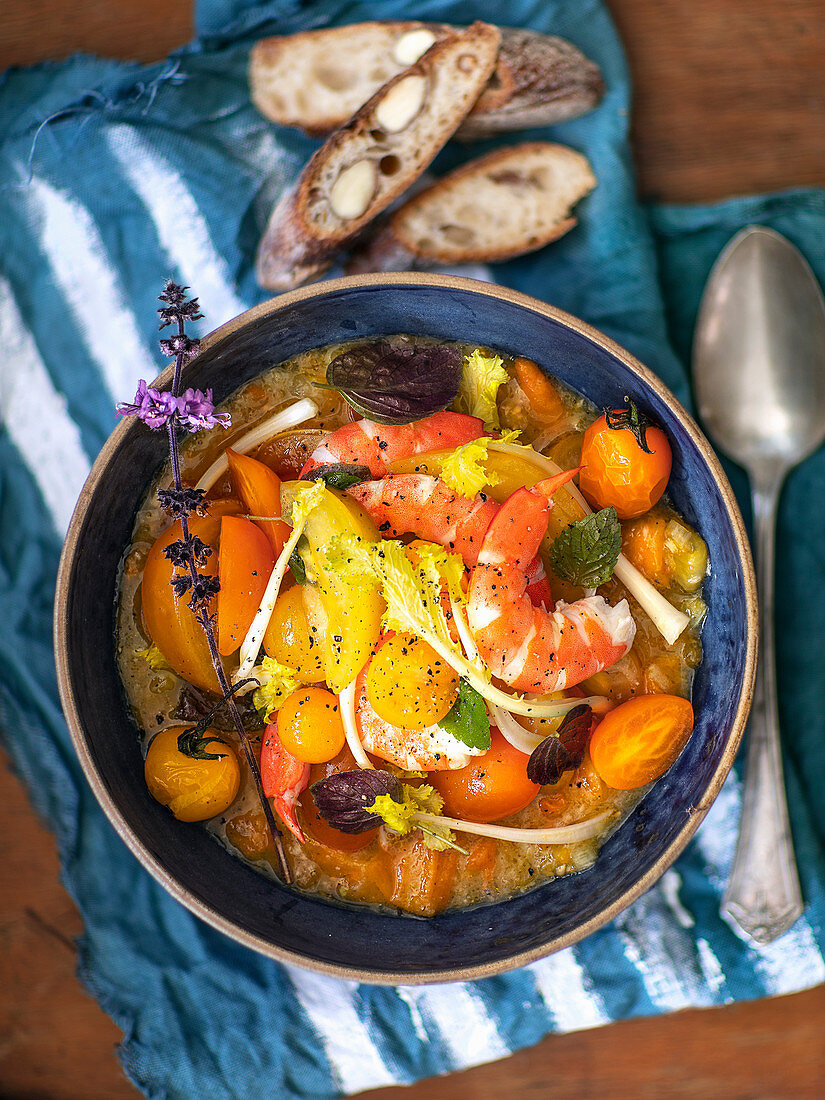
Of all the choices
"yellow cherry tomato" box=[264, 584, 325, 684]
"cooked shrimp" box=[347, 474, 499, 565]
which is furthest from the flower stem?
"cooked shrimp" box=[347, 474, 499, 565]

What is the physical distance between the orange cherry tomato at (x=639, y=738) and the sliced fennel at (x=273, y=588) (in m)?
0.70

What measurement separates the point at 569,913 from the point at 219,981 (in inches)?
37.2

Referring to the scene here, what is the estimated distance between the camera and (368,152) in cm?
218

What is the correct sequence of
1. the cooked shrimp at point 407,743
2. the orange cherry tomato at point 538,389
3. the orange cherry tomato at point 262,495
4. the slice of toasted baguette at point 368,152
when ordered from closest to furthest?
the cooked shrimp at point 407,743
the orange cherry tomato at point 262,495
the orange cherry tomato at point 538,389
the slice of toasted baguette at point 368,152

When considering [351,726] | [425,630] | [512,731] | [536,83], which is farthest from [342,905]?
[536,83]

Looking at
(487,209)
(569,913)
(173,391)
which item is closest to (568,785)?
(569,913)

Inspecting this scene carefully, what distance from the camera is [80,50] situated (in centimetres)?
231

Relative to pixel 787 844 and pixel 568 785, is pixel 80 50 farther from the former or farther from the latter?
pixel 787 844

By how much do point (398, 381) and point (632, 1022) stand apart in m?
1.74

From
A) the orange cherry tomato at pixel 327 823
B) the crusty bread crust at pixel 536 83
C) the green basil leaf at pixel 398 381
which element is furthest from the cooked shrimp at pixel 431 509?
the crusty bread crust at pixel 536 83

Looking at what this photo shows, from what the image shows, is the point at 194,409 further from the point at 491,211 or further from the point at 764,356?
the point at 764,356

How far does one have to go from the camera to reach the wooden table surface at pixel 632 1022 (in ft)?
7.58

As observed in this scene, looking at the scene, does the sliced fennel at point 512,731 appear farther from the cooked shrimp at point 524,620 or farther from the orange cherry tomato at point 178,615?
the orange cherry tomato at point 178,615

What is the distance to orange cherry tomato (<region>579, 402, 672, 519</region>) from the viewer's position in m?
1.77
